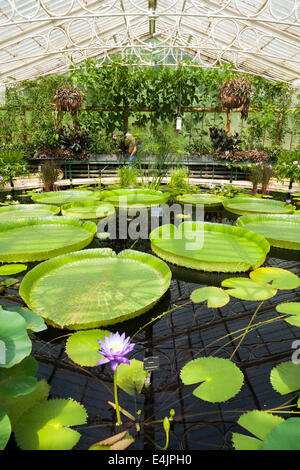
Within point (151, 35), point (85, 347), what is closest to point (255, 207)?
point (85, 347)

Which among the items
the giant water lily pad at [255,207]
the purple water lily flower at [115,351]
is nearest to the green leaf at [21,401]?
the purple water lily flower at [115,351]

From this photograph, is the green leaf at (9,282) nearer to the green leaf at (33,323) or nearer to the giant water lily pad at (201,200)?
the green leaf at (33,323)

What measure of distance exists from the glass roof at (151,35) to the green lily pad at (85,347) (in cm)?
597

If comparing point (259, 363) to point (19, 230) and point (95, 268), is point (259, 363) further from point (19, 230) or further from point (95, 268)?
point (19, 230)

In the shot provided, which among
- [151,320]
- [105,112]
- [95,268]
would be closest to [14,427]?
[151,320]

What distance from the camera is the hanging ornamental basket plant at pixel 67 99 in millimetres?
9133

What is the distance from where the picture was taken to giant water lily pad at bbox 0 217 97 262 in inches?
91.2

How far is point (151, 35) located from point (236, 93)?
11.1 feet

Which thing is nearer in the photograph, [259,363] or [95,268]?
[259,363]

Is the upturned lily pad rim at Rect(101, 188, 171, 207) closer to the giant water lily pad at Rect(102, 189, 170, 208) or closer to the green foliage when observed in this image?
the giant water lily pad at Rect(102, 189, 170, 208)

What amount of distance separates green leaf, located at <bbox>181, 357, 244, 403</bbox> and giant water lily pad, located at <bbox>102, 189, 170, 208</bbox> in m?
3.18

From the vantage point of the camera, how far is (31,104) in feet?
36.5

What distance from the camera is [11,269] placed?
2191 mm

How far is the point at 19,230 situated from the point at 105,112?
365 inches
